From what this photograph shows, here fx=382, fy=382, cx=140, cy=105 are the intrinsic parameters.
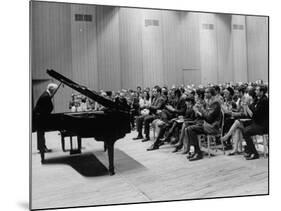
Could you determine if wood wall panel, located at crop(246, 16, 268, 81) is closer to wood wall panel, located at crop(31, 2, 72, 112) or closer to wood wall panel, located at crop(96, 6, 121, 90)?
wood wall panel, located at crop(96, 6, 121, 90)

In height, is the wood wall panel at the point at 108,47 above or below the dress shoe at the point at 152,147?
above

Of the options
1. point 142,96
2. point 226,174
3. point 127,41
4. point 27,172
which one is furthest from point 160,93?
point 27,172

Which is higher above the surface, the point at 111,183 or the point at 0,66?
the point at 0,66

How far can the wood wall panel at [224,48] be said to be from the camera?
219 inches

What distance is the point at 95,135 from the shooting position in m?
4.97

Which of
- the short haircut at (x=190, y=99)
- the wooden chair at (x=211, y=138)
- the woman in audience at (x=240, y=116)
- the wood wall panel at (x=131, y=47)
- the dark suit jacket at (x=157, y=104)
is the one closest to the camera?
the wood wall panel at (x=131, y=47)

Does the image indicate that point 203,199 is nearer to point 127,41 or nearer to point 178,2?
point 127,41

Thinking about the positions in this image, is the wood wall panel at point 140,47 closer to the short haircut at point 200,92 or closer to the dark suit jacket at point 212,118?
the short haircut at point 200,92

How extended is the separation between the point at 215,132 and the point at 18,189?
284 cm

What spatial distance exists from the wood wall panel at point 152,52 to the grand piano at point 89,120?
1.98ft

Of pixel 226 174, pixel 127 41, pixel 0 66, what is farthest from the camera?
pixel 226 174

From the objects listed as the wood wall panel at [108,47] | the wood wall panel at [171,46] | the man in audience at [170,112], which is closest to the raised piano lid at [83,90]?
the wood wall panel at [108,47]

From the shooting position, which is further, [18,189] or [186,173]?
[186,173]

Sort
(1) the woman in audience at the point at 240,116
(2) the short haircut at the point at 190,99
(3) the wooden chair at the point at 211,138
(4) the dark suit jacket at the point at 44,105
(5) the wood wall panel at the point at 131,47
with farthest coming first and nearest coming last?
(1) the woman in audience at the point at 240,116
(3) the wooden chair at the point at 211,138
(2) the short haircut at the point at 190,99
(5) the wood wall panel at the point at 131,47
(4) the dark suit jacket at the point at 44,105
